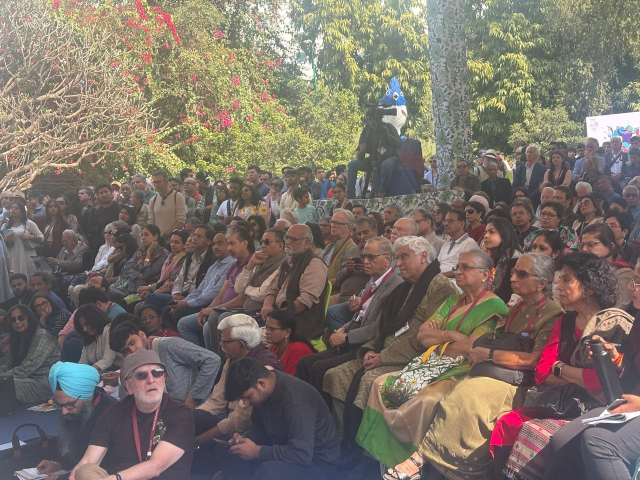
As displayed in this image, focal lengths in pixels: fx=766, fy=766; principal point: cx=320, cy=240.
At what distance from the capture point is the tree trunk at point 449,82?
9969mm

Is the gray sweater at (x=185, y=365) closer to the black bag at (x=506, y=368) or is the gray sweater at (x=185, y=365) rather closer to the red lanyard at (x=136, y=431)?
the red lanyard at (x=136, y=431)

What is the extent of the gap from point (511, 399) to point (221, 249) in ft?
12.3

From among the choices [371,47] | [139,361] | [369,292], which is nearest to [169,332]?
[369,292]

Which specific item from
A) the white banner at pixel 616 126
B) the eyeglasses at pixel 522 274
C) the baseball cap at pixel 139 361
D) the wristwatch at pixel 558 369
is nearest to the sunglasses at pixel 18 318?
the baseball cap at pixel 139 361

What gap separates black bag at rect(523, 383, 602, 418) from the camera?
3.47 meters

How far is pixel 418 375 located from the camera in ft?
13.6

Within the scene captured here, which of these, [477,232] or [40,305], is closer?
[477,232]

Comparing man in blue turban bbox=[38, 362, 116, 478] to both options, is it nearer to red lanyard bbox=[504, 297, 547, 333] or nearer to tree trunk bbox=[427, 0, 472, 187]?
Answer: red lanyard bbox=[504, 297, 547, 333]

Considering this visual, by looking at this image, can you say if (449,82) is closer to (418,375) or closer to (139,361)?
(418,375)

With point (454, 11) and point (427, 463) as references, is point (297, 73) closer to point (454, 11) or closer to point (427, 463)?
point (454, 11)

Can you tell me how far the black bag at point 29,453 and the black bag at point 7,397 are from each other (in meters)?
1.78

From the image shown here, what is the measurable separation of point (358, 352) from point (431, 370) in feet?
2.82

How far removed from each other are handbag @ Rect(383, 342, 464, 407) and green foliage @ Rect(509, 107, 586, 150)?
18.9 m

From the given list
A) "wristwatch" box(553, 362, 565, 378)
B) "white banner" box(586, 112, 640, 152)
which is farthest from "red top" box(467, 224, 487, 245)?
"white banner" box(586, 112, 640, 152)
